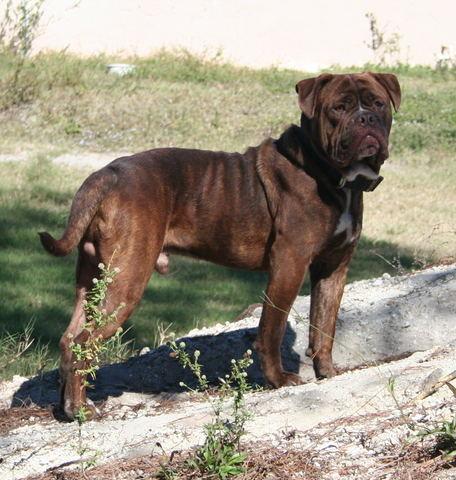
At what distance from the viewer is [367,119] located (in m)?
5.95

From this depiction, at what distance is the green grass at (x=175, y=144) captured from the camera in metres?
9.77

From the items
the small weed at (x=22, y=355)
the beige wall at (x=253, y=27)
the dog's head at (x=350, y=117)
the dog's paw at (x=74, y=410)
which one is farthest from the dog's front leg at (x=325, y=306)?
the beige wall at (x=253, y=27)

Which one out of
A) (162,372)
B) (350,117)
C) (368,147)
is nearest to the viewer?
(368,147)

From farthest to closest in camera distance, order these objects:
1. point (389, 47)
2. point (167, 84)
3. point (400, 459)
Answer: point (389, 47), point (167, 84), point (400, 459)

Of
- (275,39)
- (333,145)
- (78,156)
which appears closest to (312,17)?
(275,39)

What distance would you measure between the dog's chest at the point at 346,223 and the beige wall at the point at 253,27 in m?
14.3

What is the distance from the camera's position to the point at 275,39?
21.4 m

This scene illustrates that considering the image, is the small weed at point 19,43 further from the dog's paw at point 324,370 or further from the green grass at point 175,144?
the dog's paw at point 324,370

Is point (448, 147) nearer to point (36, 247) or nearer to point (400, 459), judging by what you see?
point (36, 247)

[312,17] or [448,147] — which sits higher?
[312,17]

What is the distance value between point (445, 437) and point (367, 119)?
219cm

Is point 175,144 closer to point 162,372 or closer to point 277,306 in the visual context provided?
point 162,372

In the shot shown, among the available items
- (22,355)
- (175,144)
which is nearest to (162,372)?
(22,355)

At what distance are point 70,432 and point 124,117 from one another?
11651 mm
